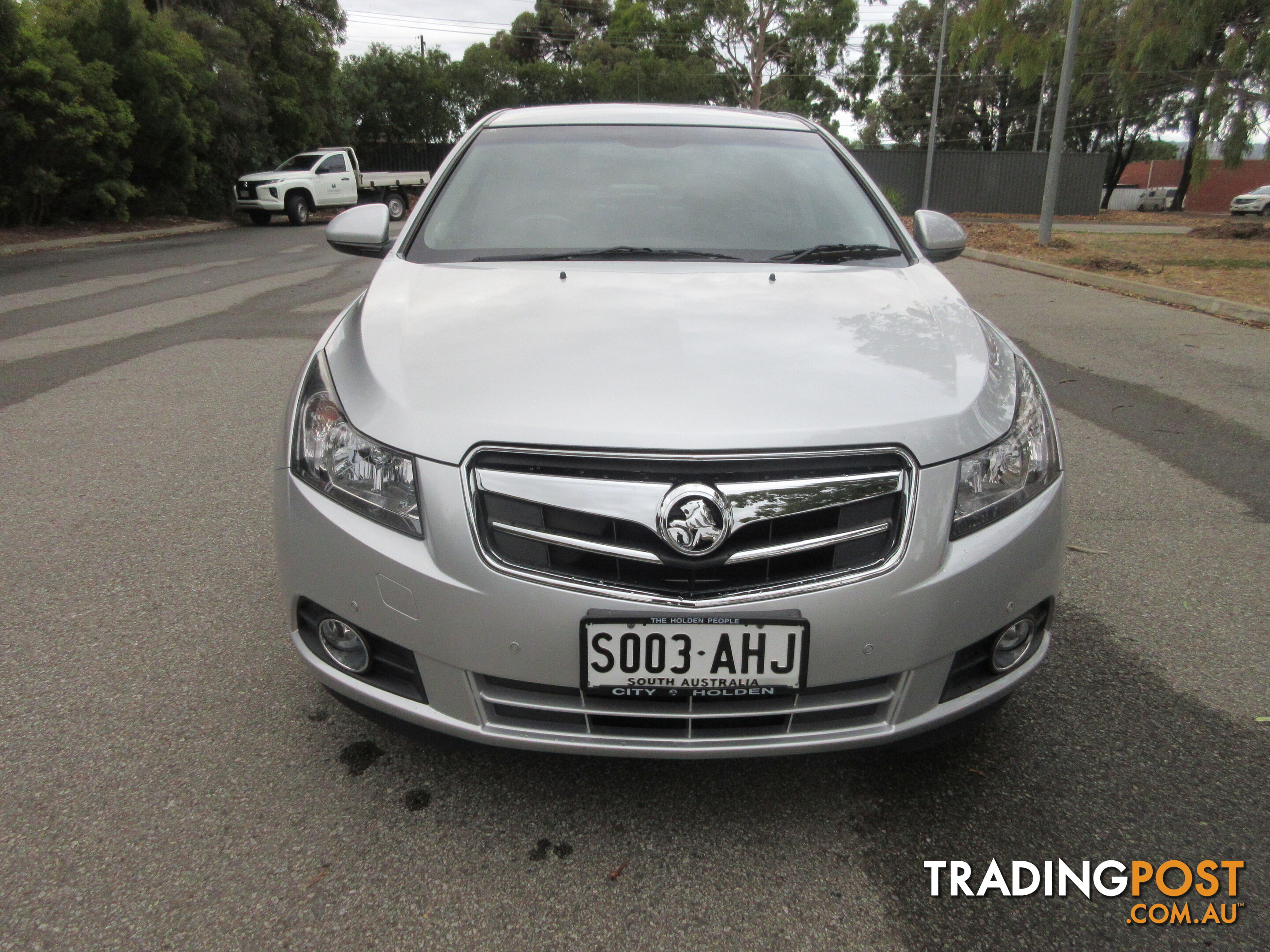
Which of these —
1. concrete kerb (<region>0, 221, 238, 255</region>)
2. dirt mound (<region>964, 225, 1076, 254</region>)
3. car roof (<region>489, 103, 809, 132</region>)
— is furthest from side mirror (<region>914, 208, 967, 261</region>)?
concrete kerb (<region>0, 221, 238, 255</region>)

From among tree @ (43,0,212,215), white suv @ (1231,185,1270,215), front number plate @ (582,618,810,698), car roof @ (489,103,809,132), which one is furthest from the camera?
white suv @ (1231,185,1270,215)

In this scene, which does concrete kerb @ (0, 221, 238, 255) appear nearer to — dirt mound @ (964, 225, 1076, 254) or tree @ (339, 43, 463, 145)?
dirt mound @ (964, 225, 1076, 254)

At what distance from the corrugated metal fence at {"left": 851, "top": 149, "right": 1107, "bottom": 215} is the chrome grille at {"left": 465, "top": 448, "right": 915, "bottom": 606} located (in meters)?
33.5

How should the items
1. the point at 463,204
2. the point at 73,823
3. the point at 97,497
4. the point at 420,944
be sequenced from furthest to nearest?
the point at 97,497 < the point at 463,204 < the point at 73,823 < the point at 420,944

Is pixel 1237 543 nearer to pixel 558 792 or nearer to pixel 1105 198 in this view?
pixel 558 792

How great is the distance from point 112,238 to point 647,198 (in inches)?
744

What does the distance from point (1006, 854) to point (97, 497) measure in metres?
3.64

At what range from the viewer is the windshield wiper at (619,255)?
272 cm

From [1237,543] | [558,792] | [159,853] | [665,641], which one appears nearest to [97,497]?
[159,853]

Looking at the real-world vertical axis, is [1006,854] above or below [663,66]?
below

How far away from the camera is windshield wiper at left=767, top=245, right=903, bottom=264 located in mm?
2762

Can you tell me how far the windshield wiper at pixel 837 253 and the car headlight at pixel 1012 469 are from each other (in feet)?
2.54

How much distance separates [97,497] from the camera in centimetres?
390

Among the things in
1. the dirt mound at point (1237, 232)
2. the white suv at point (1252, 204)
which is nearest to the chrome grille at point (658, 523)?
the dirt mound at point (1237, 232)
